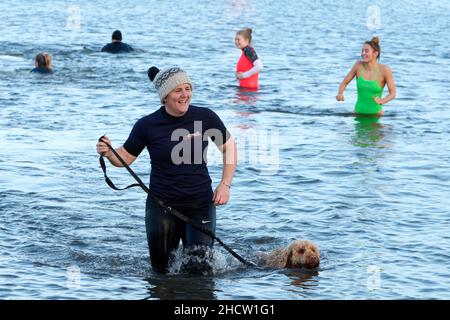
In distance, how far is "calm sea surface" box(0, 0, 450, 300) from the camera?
10297 mm

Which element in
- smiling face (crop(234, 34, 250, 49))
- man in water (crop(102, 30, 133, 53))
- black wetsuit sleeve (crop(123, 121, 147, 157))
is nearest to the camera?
black wetsuit sleeve (crop(123, 121, 147, 157))

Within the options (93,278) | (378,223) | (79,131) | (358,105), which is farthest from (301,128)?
(93,278)

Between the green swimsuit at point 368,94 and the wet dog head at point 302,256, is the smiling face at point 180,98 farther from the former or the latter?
the green swimsuit at point 368,94

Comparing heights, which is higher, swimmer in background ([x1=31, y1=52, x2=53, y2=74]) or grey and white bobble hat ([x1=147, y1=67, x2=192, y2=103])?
swimmer in background ([x1=31, y1=52, x2=53, y2=74])

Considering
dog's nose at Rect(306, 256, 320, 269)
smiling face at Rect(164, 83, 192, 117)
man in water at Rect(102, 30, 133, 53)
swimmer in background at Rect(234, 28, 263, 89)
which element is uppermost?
man in water at Rect(102, 30, 133, 53)

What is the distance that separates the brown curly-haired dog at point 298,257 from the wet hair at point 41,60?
1483 centimetres

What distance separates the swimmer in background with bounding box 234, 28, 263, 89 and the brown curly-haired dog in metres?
11.2

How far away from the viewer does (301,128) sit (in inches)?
747

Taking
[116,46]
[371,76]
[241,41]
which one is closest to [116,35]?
[116,46]

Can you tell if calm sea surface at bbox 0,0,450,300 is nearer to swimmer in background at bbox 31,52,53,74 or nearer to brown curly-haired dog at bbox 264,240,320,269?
brown curly-haired dog at bbox 264,240,320,269

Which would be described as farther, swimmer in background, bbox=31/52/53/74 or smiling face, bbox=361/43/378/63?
swimmer in background, bbox=31/52/53/74

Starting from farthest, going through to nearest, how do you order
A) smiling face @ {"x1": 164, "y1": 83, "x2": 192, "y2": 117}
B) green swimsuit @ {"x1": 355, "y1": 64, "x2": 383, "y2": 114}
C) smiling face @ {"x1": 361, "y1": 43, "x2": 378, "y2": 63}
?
green swimsuit @ {"x1": 355, "y1": 64, "x2": 383, "y2": 114} < smiling face @ {"x1": 361, "y1": 43, "x2": 378, "y2": 63} < smiling face @ {"x1": 164, "y1": 83, "x2": 192, "y2": 117}

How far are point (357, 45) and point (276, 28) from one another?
6953 mm

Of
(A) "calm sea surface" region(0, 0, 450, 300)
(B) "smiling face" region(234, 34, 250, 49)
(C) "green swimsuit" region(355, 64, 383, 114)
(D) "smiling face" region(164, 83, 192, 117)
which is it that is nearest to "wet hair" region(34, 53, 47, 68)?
(A) "calm sea surface" region(0, 0, 450, 300)
